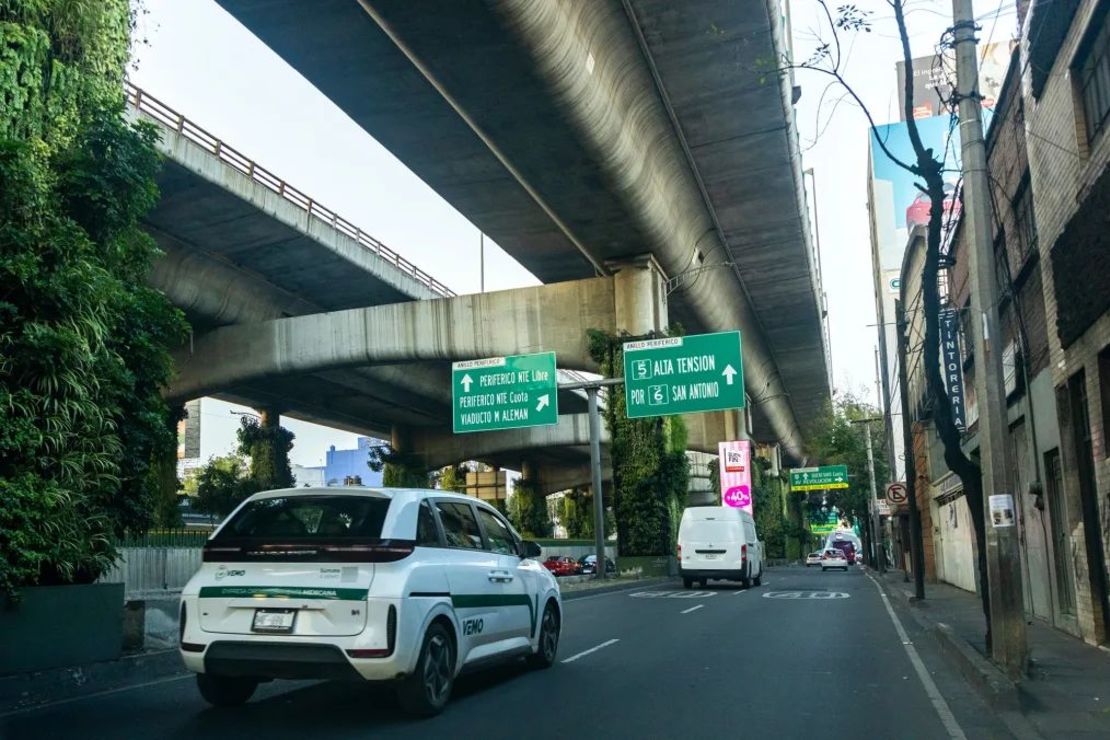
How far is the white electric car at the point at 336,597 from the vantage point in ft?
23.6

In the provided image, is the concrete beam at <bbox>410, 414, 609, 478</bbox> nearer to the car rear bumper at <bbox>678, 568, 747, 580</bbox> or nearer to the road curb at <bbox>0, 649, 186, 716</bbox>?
the car rear bumper at <bbox>678, 568, 747, 580</bbox>

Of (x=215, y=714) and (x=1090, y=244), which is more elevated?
(x=1090, y=244)

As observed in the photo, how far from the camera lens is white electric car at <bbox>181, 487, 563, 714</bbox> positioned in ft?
23.6

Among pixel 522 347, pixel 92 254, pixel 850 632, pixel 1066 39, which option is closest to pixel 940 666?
pixel 850 632

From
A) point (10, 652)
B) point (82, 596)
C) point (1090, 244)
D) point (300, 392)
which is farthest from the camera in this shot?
point (300, 392)

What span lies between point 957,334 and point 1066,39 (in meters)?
12.1

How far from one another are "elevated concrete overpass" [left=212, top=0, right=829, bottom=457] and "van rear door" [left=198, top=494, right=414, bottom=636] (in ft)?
23.0

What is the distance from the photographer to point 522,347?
102 ft

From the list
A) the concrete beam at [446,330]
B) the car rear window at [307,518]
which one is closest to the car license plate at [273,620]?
the car rear window at [307,518]

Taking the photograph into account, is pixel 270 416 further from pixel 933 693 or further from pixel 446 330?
pixel 933 693

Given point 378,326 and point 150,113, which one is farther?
point 378,326

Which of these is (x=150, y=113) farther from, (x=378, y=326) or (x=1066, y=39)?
(x=1066, y=39)

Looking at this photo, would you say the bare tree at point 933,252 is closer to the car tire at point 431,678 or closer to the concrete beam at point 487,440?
the car tire at point 431,678

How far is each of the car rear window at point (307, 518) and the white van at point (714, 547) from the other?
21307 mm
